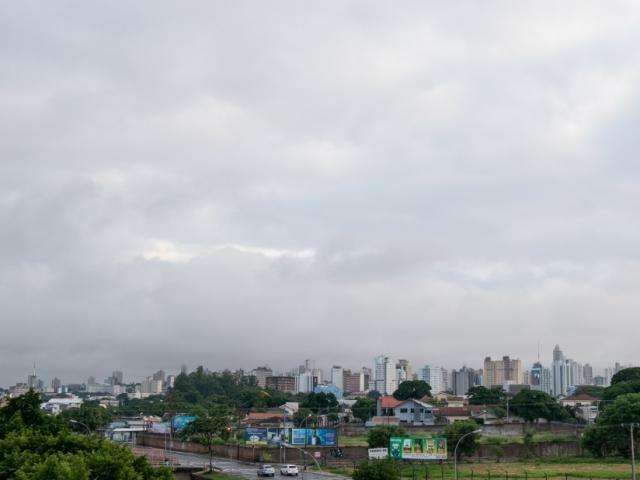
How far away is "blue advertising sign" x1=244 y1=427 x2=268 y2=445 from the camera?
129875 mm

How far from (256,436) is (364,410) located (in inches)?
2076

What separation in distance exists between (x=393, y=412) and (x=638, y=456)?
7308cm

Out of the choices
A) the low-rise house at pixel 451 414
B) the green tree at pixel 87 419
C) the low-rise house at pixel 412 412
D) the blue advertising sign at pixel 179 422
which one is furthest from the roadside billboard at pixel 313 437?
the low-rise house at pixel 451 414

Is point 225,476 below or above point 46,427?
below

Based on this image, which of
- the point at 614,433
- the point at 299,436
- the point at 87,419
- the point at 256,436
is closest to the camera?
the point at 614,433

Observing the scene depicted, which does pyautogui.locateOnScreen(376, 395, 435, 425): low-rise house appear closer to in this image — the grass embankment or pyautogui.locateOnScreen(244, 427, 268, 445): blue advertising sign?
pyautogui.locateOnScreen(244, 427, 268, 445): blue advertising sign

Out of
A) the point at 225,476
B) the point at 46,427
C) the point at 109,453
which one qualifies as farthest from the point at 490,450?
the point at 109,453

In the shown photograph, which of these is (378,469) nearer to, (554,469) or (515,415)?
(554,469)

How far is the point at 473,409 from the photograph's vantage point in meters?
173

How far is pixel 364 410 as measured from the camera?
180 m

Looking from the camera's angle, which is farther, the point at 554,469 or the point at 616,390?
the point at 616,390

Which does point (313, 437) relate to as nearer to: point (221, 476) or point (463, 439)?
point (463, 439)

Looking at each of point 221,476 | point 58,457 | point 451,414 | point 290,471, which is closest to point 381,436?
point 290,471

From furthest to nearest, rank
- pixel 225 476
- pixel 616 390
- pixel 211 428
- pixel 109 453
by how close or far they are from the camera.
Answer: pixel 616 390, pixel 211 428, pixel 225 476, pixel 109 453
